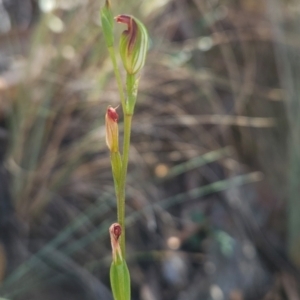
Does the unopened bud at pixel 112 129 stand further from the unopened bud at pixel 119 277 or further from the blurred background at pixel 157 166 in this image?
the blurred background at pixel 157 166

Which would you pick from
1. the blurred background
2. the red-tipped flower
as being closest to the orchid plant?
the red-tipped flower

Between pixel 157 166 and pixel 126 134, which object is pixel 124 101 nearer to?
pixel 126 134

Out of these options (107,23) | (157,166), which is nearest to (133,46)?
(107,23)

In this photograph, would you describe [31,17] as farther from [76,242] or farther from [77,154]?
[76,242]

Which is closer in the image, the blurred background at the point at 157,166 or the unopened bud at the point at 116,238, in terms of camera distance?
the unopened bud at the point at 116,238

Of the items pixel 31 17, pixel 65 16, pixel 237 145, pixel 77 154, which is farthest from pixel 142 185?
pixel 31 17

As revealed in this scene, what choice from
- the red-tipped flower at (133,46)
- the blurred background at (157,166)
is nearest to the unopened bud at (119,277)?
the red-tipped flower at (133,46)
